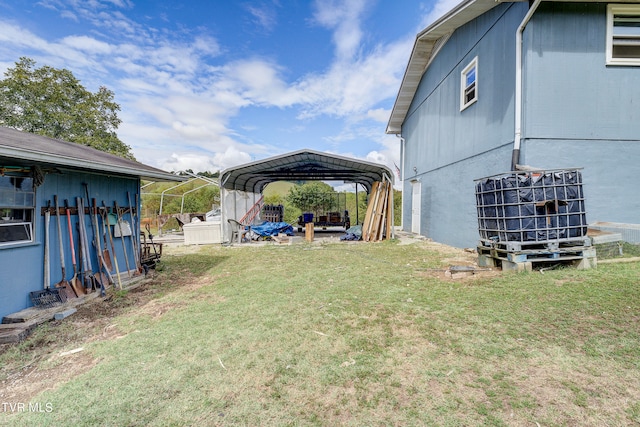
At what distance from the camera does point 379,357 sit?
245 centimetres

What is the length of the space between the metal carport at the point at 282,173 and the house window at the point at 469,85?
126 inches

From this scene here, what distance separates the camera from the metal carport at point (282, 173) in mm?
10328


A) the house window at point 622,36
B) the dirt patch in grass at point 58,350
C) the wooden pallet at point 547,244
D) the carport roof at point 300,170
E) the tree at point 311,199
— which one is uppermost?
the house window at point 622,36

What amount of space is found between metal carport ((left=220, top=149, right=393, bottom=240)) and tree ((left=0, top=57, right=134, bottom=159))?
34.0ft

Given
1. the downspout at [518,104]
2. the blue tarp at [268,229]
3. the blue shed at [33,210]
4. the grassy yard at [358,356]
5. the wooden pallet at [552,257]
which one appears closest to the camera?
the grassy yard at [358,356]

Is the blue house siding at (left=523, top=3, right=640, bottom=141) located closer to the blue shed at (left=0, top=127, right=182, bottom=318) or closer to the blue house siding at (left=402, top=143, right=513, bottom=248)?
the blue house siding at (left=402, top=143, right=513, bottom=248)

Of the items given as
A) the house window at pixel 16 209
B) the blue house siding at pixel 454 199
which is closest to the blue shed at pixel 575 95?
the blue house siding at pixel 454 199

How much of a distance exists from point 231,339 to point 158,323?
120cm

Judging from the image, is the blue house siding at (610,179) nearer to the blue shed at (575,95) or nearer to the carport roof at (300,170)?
the blue shed at (575,95)

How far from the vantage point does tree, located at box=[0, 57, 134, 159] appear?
588 inches

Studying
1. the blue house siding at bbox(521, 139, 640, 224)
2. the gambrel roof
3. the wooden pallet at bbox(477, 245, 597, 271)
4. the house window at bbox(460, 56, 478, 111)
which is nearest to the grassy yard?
the wooden pallet at bbox(477, 245, 597, 271)

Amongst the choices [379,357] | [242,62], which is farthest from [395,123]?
[379,357]

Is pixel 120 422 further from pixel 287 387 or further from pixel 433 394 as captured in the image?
pixel 433 394

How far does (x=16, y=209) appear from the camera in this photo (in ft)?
12.4
